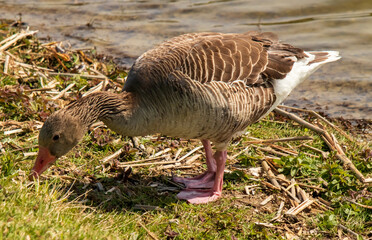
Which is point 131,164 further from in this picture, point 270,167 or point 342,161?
point 342,161

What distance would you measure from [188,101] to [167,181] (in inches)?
48.8

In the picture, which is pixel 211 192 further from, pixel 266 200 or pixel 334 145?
pixel 334 145

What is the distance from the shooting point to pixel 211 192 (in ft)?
16.8

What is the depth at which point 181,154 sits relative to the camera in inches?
229

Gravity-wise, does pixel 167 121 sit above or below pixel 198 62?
below

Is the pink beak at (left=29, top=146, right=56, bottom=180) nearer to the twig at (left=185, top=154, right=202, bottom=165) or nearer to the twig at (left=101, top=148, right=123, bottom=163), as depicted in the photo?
the twig at (left=101, top=148, right=123, bottom=163)

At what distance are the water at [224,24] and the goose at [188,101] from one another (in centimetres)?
347

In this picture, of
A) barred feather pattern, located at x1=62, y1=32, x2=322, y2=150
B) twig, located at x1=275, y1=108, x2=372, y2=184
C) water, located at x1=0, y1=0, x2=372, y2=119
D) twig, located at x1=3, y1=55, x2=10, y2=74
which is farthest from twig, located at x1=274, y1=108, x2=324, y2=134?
twig, located at x1=3, y1=55, x2=10, y2=74

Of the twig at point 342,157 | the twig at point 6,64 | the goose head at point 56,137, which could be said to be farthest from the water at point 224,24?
the goose head at point 56,137

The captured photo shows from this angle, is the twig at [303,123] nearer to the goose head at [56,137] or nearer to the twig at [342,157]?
the twig at [342,157]

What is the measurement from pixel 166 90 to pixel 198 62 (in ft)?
1.52

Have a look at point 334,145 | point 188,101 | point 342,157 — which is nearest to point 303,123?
point 334,145

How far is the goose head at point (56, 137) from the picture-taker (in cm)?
429

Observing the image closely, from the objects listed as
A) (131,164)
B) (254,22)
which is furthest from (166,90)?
(254,22)
